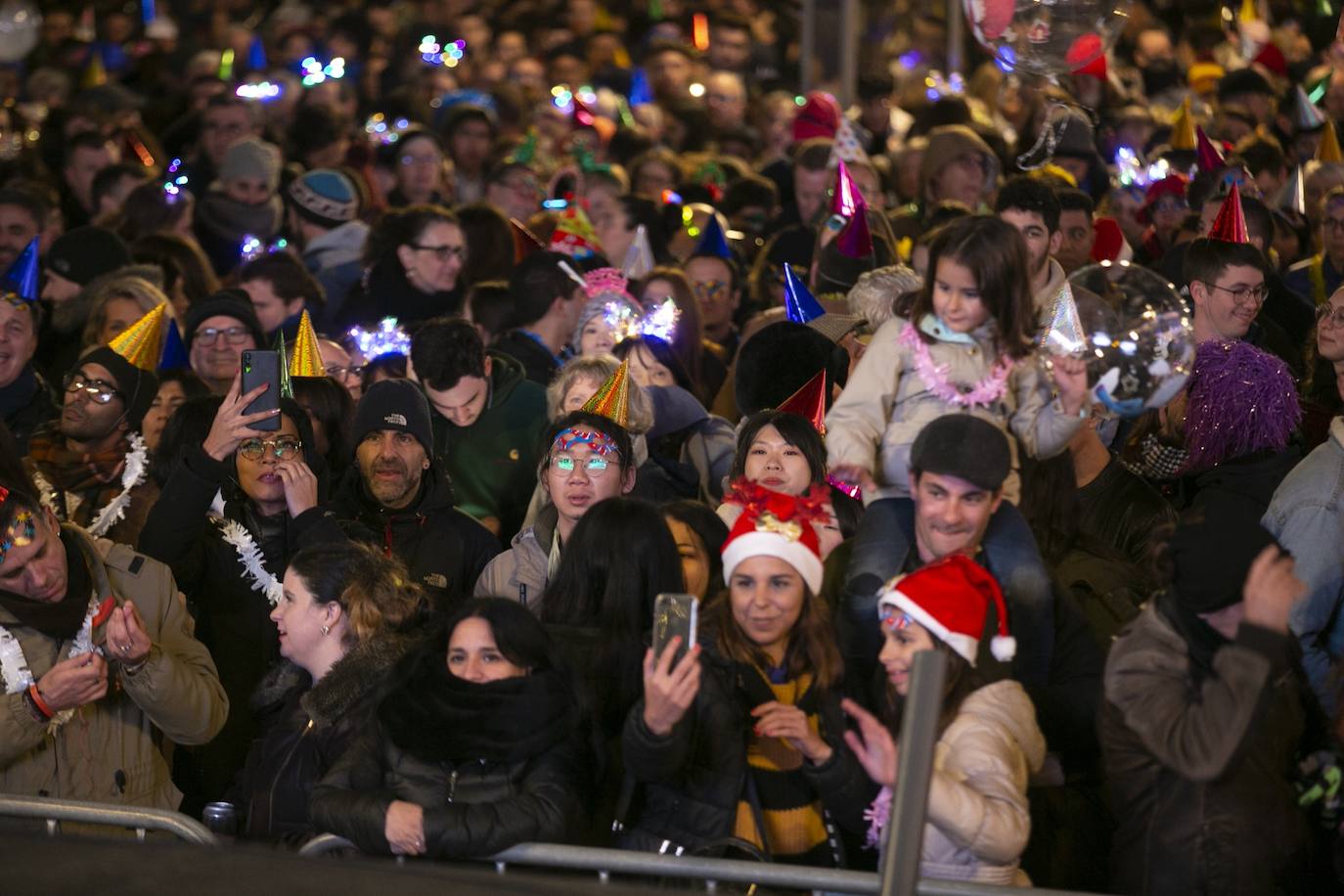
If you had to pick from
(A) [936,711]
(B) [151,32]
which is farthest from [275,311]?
(B) [151,32]

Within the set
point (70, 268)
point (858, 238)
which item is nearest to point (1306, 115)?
point (858, 238)

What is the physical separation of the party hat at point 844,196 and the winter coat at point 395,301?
175cm

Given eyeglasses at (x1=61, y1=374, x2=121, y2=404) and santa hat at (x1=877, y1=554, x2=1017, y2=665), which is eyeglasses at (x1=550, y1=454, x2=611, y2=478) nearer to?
santa hat at (x1=877, y1=554, x2=1017, y2=665)

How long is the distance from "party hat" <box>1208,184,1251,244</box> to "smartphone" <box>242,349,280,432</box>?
3.31 meters

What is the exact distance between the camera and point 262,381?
594cm

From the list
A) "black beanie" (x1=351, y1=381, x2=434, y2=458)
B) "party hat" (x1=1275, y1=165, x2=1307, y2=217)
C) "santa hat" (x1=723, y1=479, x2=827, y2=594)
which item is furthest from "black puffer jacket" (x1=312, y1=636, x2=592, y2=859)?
"party hat" (x1=1275, y1=165, x2=1307, y2=217)

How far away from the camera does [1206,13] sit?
16.2m

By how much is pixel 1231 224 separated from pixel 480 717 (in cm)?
360

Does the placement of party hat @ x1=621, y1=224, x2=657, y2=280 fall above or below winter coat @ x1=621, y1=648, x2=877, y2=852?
below

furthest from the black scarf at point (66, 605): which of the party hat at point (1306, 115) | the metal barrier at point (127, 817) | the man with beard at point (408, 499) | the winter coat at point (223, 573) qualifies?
the party hat at point (1306, 115)

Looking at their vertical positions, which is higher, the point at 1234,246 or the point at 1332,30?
the point at 1234,246

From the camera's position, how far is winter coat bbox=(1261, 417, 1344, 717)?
215 inches

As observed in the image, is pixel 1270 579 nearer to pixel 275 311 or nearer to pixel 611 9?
pixel 275 311

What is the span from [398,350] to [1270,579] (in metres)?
4.26
